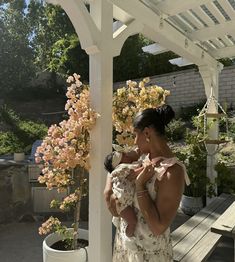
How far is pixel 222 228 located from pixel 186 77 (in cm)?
811

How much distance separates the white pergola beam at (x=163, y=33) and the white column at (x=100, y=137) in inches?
7.4

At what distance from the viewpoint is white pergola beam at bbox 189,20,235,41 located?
3.30 m

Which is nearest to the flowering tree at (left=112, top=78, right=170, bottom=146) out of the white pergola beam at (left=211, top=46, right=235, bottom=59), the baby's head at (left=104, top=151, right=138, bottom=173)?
the baby's head at (left=104, top=151, right=138, bottom=173)

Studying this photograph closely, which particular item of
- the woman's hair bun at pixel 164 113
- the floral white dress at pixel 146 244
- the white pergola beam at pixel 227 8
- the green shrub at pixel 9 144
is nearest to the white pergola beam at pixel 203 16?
the white pergola beam at pixel 227 8

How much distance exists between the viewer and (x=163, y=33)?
9.73 feet

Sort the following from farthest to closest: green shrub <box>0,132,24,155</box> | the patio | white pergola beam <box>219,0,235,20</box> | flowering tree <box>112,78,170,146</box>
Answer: green shrub <box>0,132,24,155</box>
the patio
white pergola beam <box>219,0,235,20</box>
flowering tree <box>112,78,170,146</box>

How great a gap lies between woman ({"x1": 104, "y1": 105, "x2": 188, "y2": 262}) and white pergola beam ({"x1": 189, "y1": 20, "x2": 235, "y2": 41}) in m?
2.42

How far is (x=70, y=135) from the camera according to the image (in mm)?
2111

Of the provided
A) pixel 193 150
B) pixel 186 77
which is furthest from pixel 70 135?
pixel 186 77

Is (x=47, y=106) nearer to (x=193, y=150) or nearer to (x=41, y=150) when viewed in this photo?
(x=193, y=150)

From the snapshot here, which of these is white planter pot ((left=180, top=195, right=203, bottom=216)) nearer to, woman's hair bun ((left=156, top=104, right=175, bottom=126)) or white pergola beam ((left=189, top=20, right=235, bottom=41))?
white pergola beam ((left=189, top=20, right=235, bottom=41))

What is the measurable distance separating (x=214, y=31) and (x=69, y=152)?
7.65 ft

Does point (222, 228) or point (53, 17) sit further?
point (53, 17)

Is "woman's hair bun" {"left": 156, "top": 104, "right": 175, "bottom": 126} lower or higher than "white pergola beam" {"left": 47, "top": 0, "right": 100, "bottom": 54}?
lower
